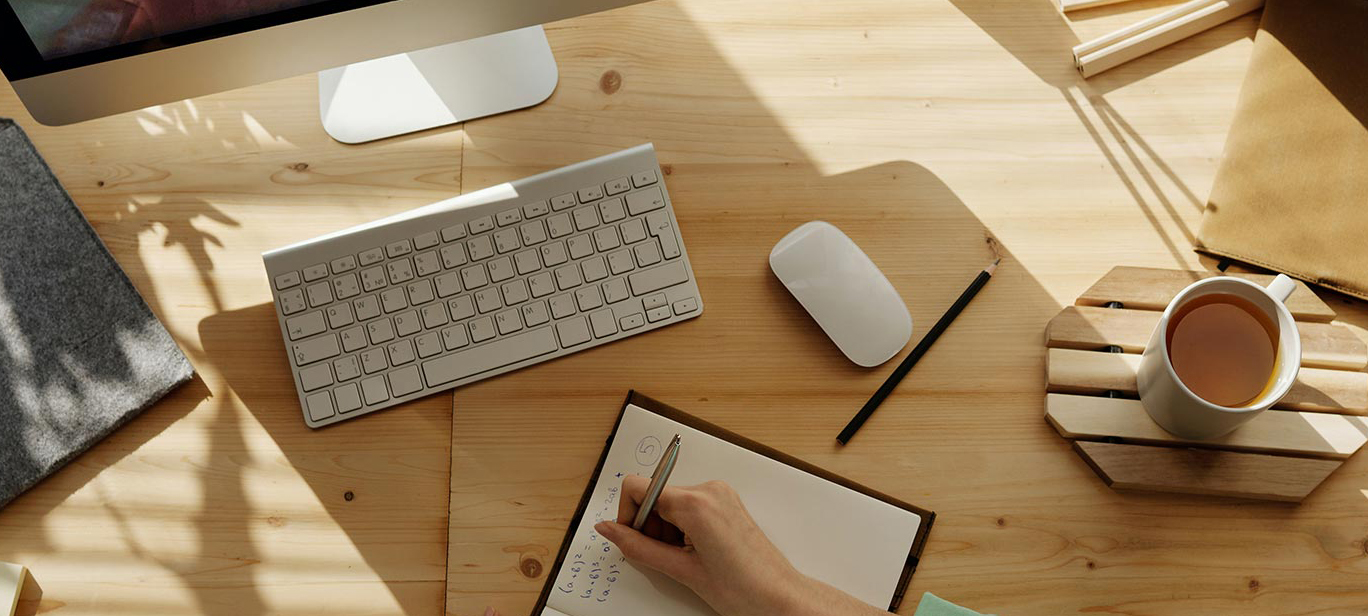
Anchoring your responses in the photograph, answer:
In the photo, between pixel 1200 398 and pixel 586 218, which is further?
pixel 586 218

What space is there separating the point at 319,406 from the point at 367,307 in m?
0.09

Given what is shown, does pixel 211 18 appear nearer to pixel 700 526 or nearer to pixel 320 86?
pixel 320 86

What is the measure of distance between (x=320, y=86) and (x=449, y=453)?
0.35 metres

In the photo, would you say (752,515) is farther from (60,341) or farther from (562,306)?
(60,341)

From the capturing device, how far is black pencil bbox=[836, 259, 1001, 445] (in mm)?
736

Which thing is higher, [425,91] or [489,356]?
[425,91]

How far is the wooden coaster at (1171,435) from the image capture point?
71 cm

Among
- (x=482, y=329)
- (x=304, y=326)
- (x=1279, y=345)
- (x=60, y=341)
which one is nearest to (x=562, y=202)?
(x=482, y=329)

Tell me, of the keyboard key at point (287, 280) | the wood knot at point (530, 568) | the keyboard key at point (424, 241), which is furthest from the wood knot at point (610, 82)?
the wood knot at point (530, 568)

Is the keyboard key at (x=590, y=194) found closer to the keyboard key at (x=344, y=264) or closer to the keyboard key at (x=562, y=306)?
the keyboard key at (x=562, y=306)

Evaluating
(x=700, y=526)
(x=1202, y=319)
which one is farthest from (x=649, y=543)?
(x=1202, y=319)

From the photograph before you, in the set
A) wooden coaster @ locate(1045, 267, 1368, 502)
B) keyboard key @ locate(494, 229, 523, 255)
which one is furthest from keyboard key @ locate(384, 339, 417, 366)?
wooden coaster @ locate(1045, 267, 1368, 502)

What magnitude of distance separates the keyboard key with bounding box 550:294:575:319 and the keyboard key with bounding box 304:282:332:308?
0.58 feet

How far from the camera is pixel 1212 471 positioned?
71cm
